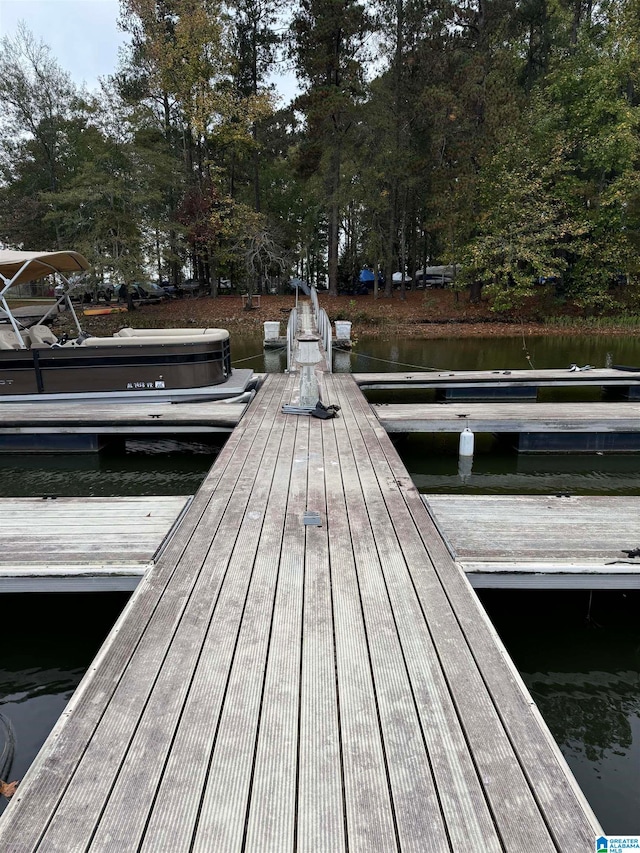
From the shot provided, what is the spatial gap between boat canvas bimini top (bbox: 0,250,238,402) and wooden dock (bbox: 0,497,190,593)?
3865mm

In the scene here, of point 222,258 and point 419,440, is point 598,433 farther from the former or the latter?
point 222,258

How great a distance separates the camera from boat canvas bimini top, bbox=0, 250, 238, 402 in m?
8.26

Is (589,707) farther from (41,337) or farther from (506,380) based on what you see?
(41,337)

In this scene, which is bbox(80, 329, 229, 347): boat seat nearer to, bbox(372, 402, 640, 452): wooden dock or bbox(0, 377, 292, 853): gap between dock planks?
bbox(372, 402, 640, 452): wooden dock

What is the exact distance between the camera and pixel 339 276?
Result: 32.6 m

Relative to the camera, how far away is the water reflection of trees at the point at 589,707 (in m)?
3.09

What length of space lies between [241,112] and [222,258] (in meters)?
5.65

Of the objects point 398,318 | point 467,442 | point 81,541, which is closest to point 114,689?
point 81,541

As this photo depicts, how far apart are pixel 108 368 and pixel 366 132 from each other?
17794mm

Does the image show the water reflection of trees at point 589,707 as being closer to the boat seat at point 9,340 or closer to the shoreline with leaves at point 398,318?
the boat seat at point 9,340

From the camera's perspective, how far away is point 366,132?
21641 mm

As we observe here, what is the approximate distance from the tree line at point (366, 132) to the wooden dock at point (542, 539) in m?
17.2

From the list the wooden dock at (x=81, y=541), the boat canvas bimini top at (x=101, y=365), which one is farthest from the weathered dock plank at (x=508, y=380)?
the wooden dock at (x=81, y=541)

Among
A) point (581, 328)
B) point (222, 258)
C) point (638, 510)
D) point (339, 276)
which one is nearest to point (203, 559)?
point (638, 510)
